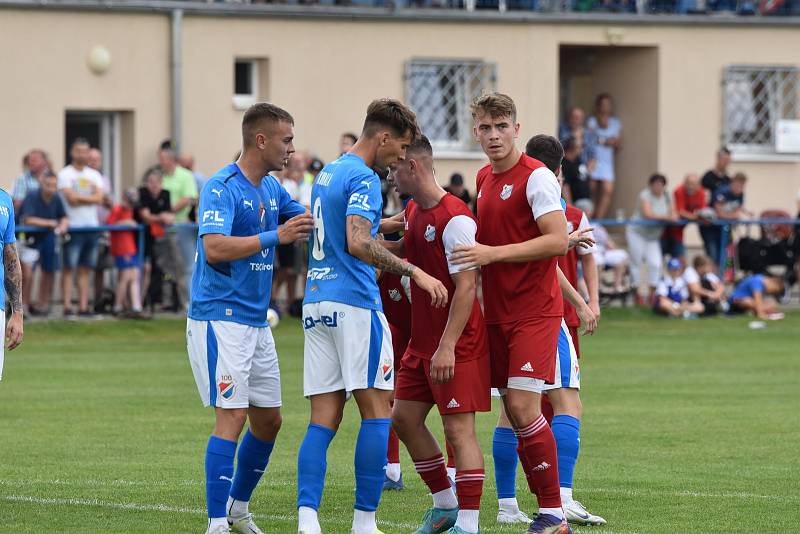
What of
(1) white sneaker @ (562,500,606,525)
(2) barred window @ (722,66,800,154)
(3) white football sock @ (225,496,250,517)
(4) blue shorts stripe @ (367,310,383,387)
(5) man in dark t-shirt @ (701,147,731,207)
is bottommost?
(1) white sneaker @ (562,500,606,525)

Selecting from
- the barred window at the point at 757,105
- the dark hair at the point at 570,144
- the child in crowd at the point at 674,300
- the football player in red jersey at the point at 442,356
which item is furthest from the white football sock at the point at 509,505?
the barred window at the point at 757,105

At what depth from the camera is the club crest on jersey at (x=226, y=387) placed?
847cm

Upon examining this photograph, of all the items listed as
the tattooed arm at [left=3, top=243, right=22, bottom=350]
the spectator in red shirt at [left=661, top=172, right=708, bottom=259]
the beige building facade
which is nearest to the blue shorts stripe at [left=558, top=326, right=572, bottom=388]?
the tattooed arm at [left=3, top=243, right=22, bottom=350]

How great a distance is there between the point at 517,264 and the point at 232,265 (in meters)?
1.55

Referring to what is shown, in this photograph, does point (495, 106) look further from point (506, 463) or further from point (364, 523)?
point (364, 523)

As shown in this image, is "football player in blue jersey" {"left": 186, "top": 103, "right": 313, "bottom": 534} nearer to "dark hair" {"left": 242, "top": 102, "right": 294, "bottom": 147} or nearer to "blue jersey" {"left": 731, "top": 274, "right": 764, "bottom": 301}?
"dark hair" {"left": 242, "top": 102, "right": 294, "bottom": 147}

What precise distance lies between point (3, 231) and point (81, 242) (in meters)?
13.1

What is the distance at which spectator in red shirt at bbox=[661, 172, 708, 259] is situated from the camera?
2625 cm

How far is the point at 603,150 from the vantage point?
29844mm

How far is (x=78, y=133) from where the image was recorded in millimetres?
26859

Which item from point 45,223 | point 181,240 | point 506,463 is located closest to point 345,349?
point 506,463

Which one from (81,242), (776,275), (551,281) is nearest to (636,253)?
(776,275)

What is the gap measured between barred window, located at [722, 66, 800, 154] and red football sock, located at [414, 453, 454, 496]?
75.9 feet

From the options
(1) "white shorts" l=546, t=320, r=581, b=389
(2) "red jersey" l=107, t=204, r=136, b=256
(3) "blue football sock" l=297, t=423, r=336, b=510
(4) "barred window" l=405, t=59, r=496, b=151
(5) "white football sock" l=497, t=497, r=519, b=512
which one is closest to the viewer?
(3) "blue football sock" l=297, t=423, r=336, b=510
